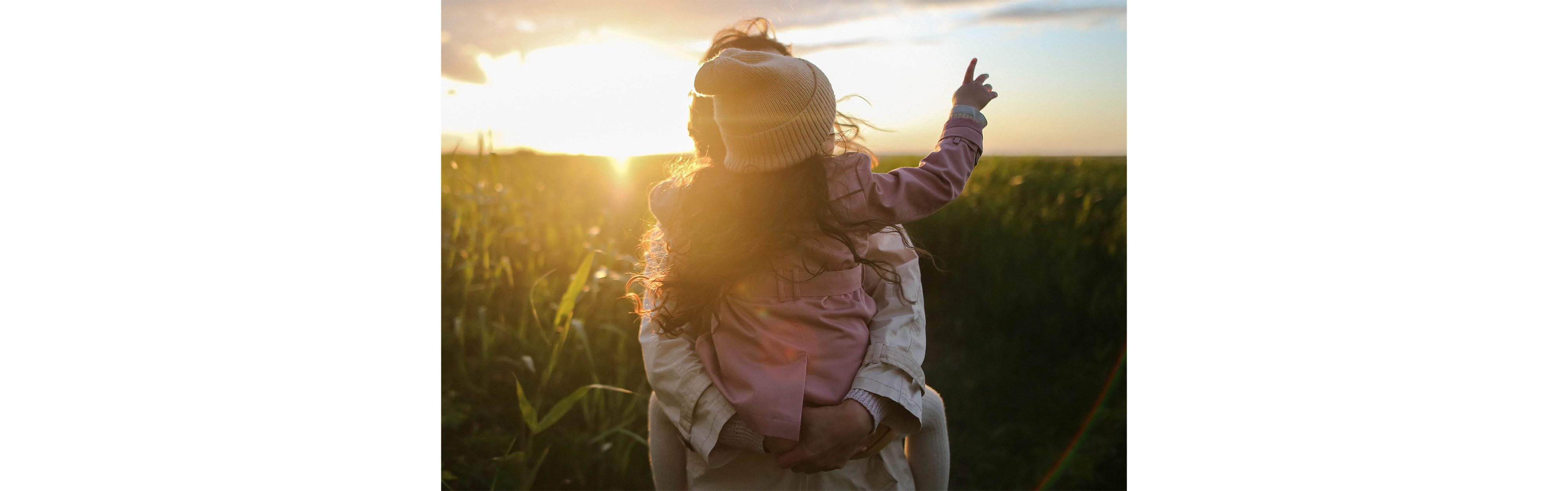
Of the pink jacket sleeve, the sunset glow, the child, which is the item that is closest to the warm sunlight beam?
the sunset glow

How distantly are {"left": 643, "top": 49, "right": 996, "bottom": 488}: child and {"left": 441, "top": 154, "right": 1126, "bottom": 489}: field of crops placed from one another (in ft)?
1.31

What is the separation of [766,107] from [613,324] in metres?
0.88

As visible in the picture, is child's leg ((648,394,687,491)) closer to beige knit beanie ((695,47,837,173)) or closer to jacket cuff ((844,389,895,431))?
jacket cuff ((844,389,895,431))

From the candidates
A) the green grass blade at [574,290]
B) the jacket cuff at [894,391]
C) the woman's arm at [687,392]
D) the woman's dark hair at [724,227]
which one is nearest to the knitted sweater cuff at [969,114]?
the woman's dark hair at [724,227]

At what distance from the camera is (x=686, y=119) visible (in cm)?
127

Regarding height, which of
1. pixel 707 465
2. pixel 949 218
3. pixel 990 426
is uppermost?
pixel 949 218

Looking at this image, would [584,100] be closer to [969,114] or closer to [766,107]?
[766,107]

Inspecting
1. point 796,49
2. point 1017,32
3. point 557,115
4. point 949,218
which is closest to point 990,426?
point 949,218

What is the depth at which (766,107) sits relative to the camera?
92cm

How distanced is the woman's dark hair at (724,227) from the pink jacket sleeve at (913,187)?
0.06 ft

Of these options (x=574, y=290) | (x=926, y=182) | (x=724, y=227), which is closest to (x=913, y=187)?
(x=926, y=182)

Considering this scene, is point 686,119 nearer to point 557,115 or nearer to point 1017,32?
point 557,115

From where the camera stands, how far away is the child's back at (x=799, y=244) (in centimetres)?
93

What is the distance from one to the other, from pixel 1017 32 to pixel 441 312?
122 cm
